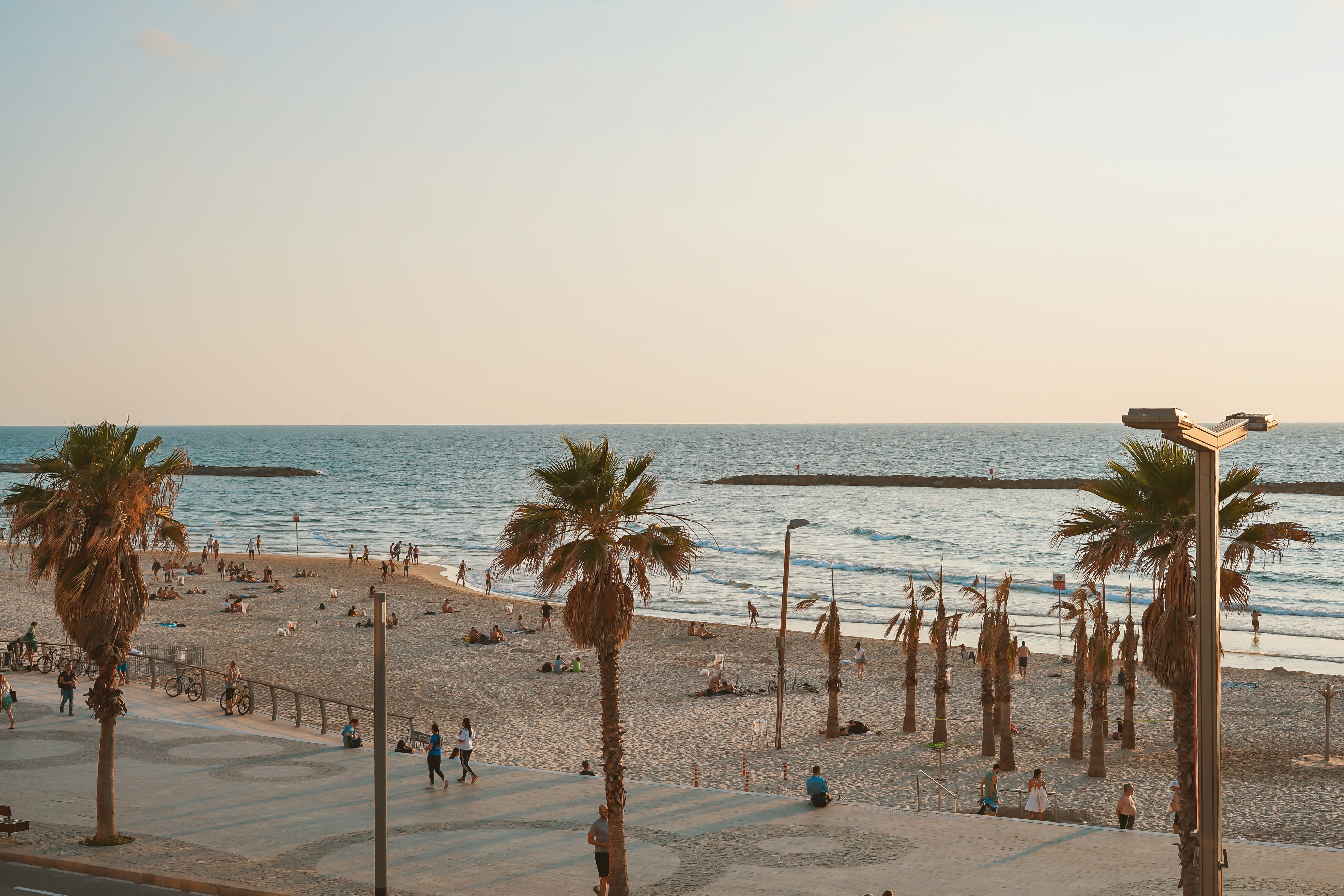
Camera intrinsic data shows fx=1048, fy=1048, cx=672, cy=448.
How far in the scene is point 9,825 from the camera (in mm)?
19062

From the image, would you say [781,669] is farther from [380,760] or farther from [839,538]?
[839,538]

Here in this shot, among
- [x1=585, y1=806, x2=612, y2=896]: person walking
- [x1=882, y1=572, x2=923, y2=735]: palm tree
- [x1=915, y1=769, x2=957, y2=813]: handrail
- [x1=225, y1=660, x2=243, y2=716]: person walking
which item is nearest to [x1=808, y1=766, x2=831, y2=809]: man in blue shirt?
[x1=915, y1=769, x2=957, y2=813]: handrail

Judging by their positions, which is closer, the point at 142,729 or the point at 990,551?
the point at 142,729

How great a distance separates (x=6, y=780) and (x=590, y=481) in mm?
16281

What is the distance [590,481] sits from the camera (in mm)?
16734

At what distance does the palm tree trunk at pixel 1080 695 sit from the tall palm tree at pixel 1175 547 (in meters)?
12.7

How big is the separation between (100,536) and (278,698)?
1925cm

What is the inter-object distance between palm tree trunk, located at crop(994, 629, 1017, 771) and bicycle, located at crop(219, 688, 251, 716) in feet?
70.5

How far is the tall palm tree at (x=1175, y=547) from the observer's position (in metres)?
13.9

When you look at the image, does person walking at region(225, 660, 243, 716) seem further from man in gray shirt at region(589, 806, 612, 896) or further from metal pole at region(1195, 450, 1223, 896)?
metal pole at region(1195, 450, 1223, 896)

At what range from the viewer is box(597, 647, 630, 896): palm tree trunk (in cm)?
1638

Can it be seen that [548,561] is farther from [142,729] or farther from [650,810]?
[142,729]

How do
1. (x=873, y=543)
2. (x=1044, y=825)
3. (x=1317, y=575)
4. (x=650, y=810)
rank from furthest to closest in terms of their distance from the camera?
(x=873, y=543)
(x=1317, y=575)
(x=650, y=810)
(x=1044, y=825)

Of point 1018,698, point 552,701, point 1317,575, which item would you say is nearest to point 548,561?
point 552,701
